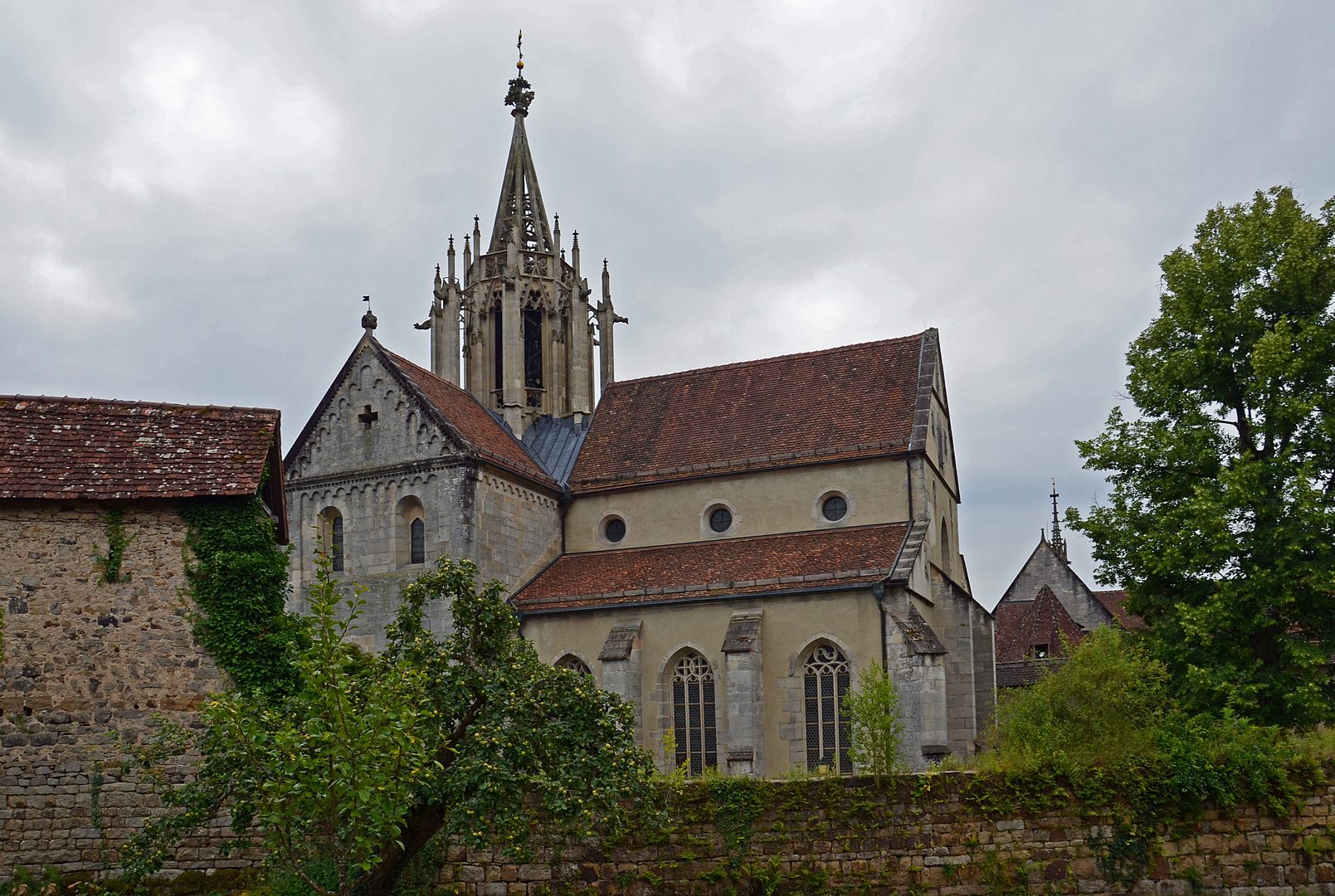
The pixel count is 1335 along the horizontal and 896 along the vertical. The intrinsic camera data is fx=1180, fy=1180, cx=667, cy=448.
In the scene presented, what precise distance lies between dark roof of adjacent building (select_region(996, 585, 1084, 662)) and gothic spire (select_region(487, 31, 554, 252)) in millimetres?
22127

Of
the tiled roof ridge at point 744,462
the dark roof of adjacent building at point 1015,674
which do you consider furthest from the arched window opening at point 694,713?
the dark roof of adjacent building at point 1015,674

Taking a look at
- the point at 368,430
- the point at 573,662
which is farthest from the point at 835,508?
the point at 368,430

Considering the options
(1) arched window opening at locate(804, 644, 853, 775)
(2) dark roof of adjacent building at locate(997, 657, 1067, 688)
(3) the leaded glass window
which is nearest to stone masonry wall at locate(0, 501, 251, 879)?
(3) the leaded glass window

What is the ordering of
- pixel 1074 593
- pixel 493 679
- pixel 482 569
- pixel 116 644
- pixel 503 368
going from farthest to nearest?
pixel 1074 593
pixel 503 368
pixel 482 569
pixel 116 644
pixel 493 679

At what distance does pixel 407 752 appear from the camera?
490 inches

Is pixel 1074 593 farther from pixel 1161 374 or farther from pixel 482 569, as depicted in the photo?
pixel 482 569

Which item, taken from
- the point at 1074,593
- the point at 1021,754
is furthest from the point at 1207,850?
the point at 1074,593

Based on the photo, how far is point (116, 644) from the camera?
56.0 ft

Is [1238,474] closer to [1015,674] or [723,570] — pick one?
[723,570]

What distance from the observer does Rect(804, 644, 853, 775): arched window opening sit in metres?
25.1

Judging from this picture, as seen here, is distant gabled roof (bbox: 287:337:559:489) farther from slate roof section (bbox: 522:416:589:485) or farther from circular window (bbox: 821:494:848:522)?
circular window (bbox: 821:494:848:522)

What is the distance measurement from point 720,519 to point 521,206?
548 inches

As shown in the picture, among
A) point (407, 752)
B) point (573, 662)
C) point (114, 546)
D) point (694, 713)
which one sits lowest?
point (694, 713)

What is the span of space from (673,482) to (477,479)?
5079 millimetres
